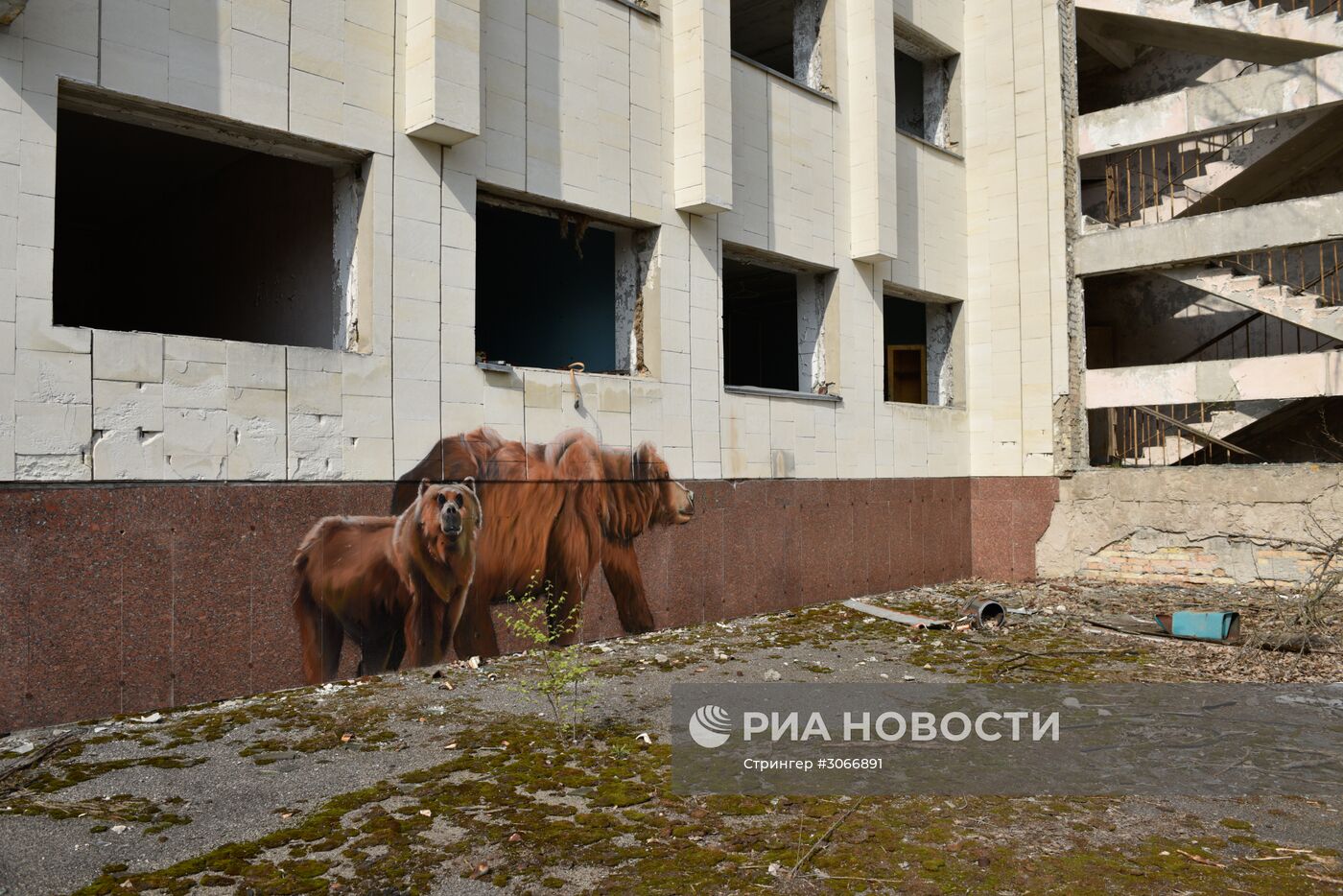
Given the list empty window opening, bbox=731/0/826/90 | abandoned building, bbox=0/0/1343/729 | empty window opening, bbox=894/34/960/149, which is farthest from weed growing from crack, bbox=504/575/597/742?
empty window opening, bbox=894/34/960/149

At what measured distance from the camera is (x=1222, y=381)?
12047mm

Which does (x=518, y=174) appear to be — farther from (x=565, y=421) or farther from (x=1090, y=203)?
(x=1090, y=203)

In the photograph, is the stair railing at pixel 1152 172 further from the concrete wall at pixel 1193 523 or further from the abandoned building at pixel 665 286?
the concrete wall at pixel 1193 523

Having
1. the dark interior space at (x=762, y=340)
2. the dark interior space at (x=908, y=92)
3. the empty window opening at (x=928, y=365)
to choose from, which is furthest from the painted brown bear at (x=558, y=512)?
the dark interior space at (x=908, y=92)

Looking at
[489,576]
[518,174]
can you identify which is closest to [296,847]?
[489,576]

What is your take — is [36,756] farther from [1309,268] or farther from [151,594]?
[1309,268]

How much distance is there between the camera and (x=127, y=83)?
20.4 ft

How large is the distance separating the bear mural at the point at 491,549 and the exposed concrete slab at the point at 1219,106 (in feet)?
27.1

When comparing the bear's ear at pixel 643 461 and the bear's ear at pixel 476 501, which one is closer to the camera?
the bear's ear at pixel 476 501

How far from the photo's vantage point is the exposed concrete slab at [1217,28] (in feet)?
38.6

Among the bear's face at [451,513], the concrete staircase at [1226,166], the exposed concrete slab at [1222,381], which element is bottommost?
the bear's face at [451,513]

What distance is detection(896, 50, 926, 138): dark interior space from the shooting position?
50.4ft

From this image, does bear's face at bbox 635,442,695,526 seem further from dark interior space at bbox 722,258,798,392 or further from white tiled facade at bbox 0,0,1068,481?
dark interior space at bbox 722,258,798,392

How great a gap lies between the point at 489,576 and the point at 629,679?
5.12 ft
